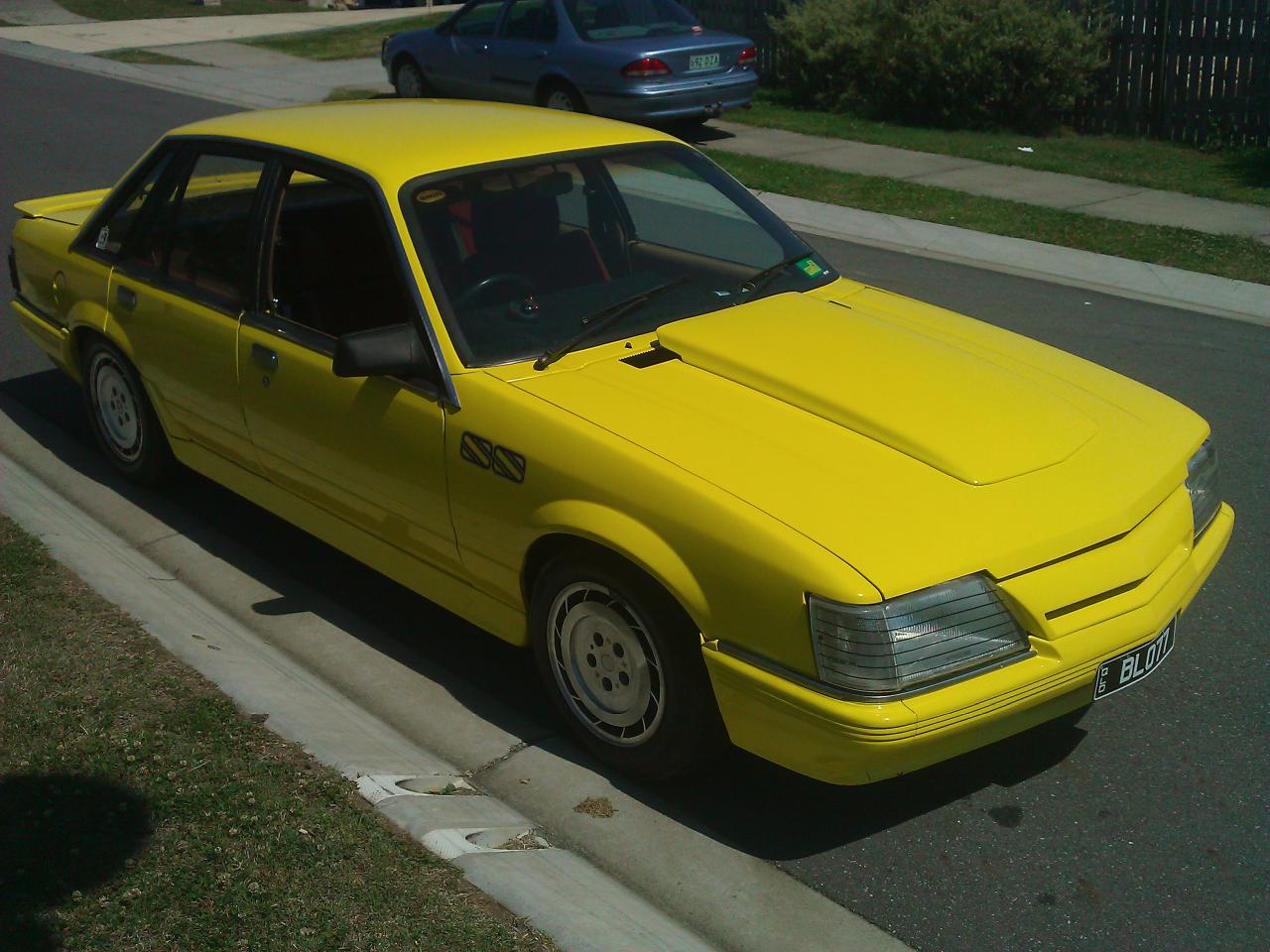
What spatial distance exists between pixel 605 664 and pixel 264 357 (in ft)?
5.90

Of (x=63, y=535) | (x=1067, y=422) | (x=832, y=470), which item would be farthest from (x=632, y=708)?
(x=63, y=535)

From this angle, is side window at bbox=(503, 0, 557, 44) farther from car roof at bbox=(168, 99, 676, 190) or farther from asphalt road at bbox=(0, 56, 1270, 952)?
asphalt road at bbox=(0, 56, 1270, 952)

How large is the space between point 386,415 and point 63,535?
1880mm

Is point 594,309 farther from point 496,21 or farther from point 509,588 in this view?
point 496,21

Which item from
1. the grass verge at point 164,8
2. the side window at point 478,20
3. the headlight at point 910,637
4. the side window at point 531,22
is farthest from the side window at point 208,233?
the grass verge at point 164,8

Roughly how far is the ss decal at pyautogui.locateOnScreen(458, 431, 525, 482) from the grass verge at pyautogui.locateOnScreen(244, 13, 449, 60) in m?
20.2

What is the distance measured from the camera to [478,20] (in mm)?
16172

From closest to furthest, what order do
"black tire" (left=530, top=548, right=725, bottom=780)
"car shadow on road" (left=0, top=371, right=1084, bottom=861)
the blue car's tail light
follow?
"black tire" (left=530, top=548, right=725, bottom=780) < "car shadow on road" (left=0, top=371, right=1084, bottom=861) < the blue car's tail light

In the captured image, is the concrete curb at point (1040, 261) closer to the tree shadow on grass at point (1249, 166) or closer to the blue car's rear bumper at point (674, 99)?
the blue car's rear bumper at point (674, 99)

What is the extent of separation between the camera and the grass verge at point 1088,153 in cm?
1309

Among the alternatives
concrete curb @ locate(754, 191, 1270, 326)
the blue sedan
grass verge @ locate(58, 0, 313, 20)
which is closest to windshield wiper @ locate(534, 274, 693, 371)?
concrete curb @ locate(754, 191, 1270, 326)

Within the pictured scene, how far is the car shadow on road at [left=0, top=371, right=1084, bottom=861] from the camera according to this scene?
394 centimetres

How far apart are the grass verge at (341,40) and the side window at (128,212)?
58.8 ft

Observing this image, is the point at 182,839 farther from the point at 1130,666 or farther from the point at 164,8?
the point at 164,8
